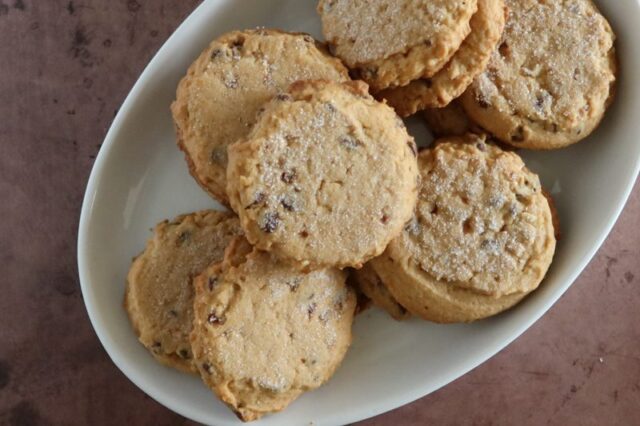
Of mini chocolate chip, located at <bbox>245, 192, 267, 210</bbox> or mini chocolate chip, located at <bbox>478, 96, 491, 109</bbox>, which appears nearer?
mini chocolate chip, located at <bbox>245, 192, 267, 210</bbox>

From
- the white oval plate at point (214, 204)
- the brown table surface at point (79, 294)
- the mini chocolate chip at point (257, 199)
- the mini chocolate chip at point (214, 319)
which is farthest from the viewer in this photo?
the brown table surface at point (79, 294)

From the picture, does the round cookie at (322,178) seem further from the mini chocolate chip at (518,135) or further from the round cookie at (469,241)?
the mini chocolate chip at (518,135)

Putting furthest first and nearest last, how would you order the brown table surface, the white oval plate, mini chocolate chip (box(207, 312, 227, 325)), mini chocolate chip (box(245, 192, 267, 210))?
the brown table surface, the white oval plate, mini chocolate chip (box(207, 312, 227, 325)), mini chocolate chip (box(245, 192, 267, 210))

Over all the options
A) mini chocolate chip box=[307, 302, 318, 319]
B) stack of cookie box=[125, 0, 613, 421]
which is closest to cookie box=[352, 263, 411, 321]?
stack of cookie box=[125, 0, 613, 421]

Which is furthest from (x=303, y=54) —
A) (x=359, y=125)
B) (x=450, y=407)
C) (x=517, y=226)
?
(x=450, y=407)

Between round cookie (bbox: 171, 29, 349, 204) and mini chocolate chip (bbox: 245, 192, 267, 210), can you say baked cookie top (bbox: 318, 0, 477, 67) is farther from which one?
mini chocolate chip (bbox: 245, 192, 267, 210)

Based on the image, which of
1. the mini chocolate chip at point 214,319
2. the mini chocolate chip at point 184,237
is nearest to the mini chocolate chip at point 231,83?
the mini chocolate chip at point 184,237

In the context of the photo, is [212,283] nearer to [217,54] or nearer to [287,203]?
[287,203]

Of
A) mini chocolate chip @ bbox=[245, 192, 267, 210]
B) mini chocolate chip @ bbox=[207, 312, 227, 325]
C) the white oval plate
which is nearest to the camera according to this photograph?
mini chocolate chip @ bbox=[245, 192, 267, 210]
